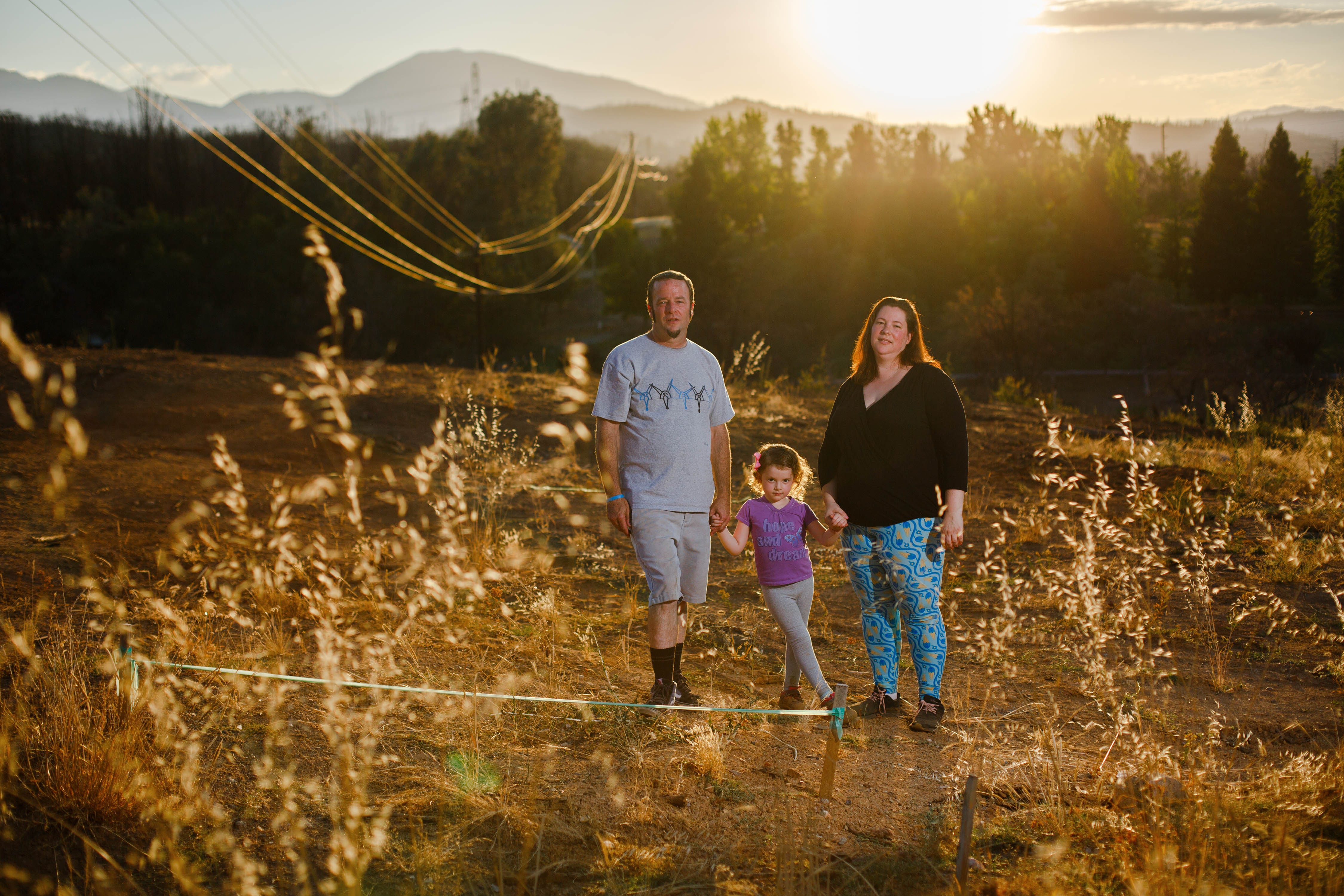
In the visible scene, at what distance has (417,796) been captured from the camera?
10.9 ft

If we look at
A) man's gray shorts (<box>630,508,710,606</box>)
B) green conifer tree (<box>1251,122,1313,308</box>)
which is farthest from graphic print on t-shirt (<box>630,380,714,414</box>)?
green conifer tree (<box>1251,122,1313,308</box>)

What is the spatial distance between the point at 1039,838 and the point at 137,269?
159ft

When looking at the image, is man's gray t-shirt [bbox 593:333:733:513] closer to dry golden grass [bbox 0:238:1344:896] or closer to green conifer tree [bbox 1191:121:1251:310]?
dry golden grass [bbox 0:238:1344:896]

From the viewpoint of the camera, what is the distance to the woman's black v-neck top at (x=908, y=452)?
4.04 meters

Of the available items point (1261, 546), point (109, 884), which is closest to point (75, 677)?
point (109, 884)

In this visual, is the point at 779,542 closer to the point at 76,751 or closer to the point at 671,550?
the point at 671,550

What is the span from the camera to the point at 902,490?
4.04 meters

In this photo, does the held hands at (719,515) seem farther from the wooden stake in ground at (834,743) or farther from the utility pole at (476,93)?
the utility pole at (476,93)

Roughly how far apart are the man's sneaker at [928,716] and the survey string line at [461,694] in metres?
0.40

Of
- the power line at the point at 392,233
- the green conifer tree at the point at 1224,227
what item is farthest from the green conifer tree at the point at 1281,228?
the power line at the point at 392,233

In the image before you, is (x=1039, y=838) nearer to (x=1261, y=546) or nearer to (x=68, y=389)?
(x=68, y=389)

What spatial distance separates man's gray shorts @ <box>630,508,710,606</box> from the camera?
4023 mm

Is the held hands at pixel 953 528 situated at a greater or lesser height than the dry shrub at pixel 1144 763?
greater

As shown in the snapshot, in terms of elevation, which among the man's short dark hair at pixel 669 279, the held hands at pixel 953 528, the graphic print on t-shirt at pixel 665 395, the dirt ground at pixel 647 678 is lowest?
the dirt ground at pixel 647 678
